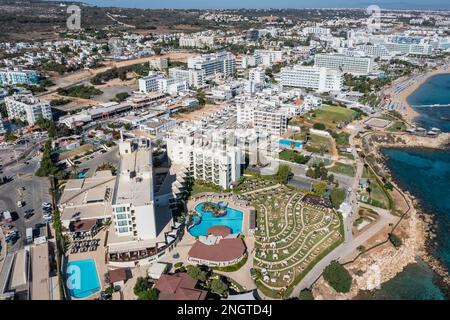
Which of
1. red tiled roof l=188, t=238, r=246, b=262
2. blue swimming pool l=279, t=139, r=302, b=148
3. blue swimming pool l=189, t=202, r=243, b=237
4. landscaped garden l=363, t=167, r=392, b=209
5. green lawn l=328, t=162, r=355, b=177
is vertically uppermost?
blue swimming pool l=279, t=139, r=302, b=148

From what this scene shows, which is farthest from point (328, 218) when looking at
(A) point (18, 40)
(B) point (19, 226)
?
(A) point (18, 40)

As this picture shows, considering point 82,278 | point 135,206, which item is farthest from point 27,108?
point 82,278

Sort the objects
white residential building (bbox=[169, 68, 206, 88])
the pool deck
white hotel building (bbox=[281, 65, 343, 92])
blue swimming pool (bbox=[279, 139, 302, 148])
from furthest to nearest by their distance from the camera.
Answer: white residential building (bbox=[169, 68, 206, 88]), white hotel building (bbox=[281, 65, 343, 92]), blue swimming pool (bbox=[279, 139, 302, 148]), the pool deck

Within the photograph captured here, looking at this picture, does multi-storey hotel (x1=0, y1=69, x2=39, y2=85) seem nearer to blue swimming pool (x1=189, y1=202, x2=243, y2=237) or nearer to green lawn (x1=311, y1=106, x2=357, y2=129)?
green lawn (x1=311, y1=106, x2=357, y2=129)

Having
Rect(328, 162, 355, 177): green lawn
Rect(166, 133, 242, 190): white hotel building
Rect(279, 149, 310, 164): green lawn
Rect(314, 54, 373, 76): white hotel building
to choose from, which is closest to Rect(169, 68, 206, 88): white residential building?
Rect(314, 54, 373, 76): white hotel building

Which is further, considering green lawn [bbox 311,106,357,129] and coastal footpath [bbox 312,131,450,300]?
green lawn [bbox 311,106,357,129]

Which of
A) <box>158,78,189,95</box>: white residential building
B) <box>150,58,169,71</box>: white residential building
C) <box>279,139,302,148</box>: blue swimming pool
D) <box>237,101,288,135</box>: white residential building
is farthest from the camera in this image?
<box>150,58,169,71</box>: white residential building
